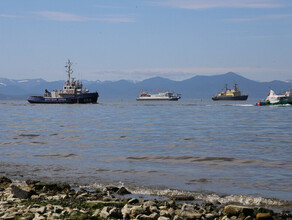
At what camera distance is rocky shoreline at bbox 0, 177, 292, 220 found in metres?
11.1

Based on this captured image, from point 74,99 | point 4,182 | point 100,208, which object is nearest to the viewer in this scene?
point 100,208

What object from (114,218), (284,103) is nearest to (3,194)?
(114,218)

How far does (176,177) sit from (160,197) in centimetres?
390

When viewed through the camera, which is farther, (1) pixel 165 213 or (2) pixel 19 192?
(2) pixel 19 192

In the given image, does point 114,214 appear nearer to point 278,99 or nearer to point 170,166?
point 170,166

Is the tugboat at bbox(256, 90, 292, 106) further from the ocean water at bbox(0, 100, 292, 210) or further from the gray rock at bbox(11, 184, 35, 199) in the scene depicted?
the gray rock at bbox(11, 184, 35, 199)

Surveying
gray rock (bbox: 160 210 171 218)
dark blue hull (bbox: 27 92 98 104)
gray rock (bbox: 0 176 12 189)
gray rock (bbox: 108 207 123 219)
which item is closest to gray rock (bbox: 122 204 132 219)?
gray rock (bbox: 108 207 123 219)

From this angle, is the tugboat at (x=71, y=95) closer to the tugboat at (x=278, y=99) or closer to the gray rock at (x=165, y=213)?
the tugboat at (x=278, y=99)

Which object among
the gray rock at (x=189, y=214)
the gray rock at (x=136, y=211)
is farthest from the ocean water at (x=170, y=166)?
the gray rock at (x=136, y=211)

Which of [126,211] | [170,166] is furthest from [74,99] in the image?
[126,211]

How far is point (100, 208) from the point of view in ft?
40.6

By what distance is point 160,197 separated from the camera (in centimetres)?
1472

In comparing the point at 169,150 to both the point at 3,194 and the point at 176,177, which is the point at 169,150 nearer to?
the point at 176,177

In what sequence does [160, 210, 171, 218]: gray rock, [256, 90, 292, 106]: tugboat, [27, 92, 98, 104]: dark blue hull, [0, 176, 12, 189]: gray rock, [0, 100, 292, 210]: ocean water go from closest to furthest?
[160, 210, 171, 218]: gray rock, [0, 100, 292, 210]: ocean water, [0, 176, 12, 189]: gray rock, [256, 90, 292, 106]: tugboat, [27, 92, 98, 104]: dark blue hull
